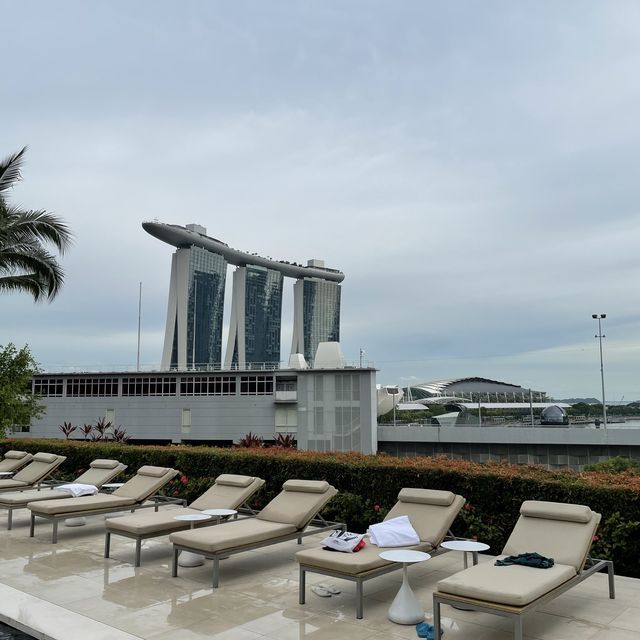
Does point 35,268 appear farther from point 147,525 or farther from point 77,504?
point 147,525

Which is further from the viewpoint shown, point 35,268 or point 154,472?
point 35,268

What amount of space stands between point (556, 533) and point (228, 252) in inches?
3721

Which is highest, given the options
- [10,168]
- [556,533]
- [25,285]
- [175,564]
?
[10,168]

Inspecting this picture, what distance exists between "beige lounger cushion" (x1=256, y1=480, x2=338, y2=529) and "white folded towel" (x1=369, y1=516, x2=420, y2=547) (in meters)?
1.22

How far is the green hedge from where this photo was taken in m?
6.63

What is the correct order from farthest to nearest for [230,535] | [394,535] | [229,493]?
[229,493], [230,535], [394,535]

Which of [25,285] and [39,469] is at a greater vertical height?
[25,285]

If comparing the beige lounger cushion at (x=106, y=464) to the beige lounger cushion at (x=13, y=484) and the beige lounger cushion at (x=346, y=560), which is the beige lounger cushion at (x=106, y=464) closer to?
the beige lounger cushion at (x=13, y=484)

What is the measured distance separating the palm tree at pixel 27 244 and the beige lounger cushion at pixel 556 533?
15.2 metres

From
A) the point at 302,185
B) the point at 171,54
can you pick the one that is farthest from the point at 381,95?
the point at 302,185

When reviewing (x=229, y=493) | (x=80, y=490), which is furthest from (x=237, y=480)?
(x=80, y=490)

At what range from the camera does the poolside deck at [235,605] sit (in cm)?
501

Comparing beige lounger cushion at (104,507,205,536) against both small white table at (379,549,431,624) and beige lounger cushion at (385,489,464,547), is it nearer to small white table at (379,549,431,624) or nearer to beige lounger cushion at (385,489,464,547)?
beige lounger cushion at (385,489,464,547)

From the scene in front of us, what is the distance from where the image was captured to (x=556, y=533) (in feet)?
18.8
